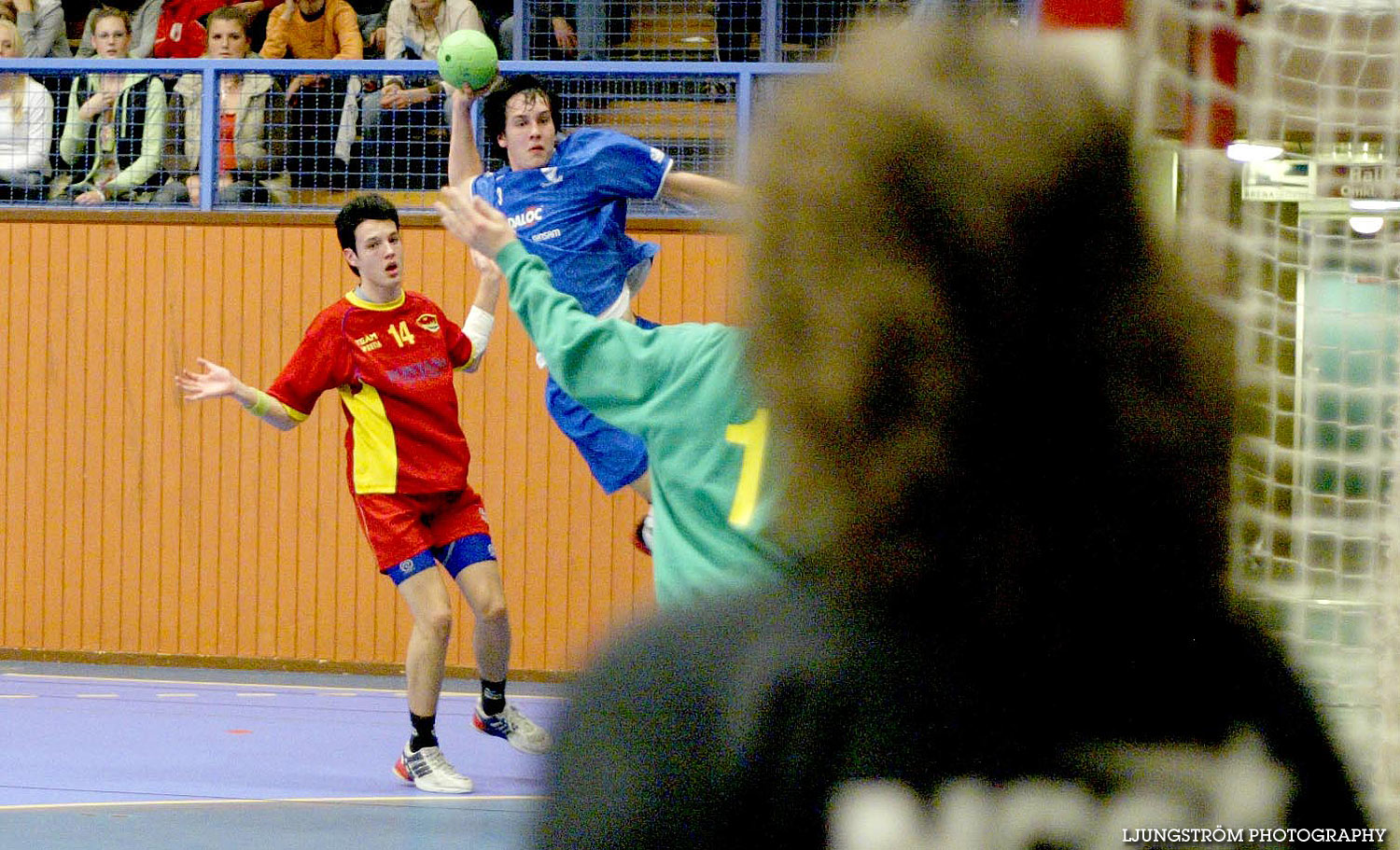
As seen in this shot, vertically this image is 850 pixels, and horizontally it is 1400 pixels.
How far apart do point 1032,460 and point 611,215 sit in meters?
5.07

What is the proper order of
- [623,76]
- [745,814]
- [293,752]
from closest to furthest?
1. [745,814]
2. [293,752]
3. [623,76]

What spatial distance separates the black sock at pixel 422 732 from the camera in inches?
234

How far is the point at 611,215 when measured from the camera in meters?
5.94

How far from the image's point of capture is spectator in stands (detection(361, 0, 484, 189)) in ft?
29.0

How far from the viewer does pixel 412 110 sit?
8820mm

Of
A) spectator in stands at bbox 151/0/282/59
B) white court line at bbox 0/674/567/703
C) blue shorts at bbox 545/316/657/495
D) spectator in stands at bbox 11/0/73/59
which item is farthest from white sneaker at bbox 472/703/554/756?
spectator in stands at bbox 11/0/73/59

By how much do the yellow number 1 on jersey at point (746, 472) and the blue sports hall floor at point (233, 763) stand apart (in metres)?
2.31

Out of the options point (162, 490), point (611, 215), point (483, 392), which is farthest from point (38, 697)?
point (611, 215)

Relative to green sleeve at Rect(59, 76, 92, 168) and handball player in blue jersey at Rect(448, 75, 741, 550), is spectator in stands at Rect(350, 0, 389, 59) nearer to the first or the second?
green sleeve at Rect(59, 76, 92, 168)

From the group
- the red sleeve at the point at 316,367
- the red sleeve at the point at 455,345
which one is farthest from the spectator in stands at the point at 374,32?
the red sleeve at the point at 316,367

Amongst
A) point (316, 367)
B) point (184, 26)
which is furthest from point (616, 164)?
point (184, 26)

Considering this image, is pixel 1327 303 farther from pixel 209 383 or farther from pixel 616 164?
pixel 209 383

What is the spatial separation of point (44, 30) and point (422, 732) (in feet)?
21.2

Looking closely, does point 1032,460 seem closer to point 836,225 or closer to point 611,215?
point 836,225
